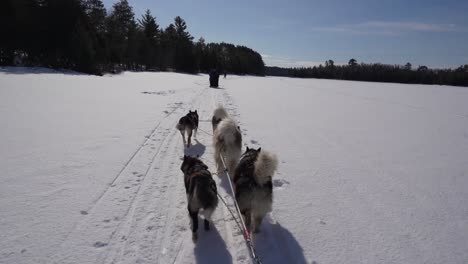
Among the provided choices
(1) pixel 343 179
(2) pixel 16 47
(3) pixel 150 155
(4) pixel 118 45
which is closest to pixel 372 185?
(1) pixel 343 179

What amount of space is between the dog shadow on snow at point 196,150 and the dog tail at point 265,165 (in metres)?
3.50

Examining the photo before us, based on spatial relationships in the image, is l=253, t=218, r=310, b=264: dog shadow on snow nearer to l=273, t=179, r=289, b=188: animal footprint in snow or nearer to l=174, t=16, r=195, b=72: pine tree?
l=273, t=179, r=289, b=188: animal footprint in snow

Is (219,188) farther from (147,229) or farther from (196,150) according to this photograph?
(196,150)

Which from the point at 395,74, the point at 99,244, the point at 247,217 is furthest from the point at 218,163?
the point at 395,74

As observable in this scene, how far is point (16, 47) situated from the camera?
25219 mm

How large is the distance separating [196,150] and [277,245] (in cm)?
398

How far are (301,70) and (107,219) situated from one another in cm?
12027

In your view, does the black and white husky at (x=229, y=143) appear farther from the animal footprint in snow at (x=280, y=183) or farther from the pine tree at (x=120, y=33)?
the pine tree at (x=120, y=33)

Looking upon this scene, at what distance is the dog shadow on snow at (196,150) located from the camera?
679 centimetres

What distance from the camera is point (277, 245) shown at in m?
3.49

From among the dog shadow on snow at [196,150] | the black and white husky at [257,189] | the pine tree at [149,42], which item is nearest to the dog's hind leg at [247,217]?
the black and white husky at [257,189]

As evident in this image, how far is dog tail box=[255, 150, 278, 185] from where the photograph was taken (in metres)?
3.30

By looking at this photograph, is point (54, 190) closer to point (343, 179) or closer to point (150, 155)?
point (150, 155)

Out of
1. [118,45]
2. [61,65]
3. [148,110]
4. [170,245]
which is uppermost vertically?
[118,45]
